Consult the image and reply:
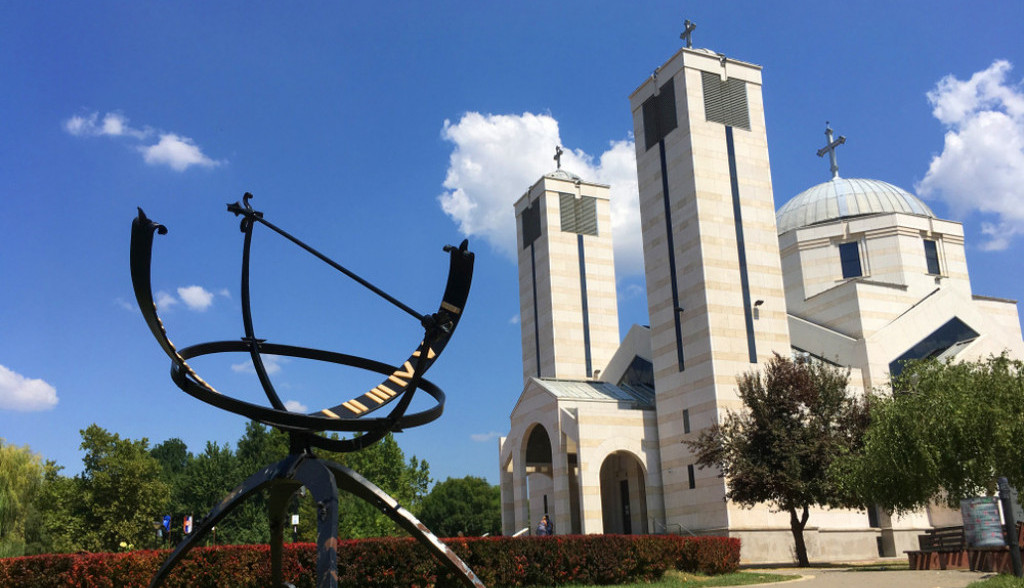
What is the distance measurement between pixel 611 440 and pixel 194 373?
25.7 m

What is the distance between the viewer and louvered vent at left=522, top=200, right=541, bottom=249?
48.8 metres

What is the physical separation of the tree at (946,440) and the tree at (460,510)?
5117 centimetres

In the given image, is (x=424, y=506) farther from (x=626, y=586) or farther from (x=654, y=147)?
(x=626, y=586)

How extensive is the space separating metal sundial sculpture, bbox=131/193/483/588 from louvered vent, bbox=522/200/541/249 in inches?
1503

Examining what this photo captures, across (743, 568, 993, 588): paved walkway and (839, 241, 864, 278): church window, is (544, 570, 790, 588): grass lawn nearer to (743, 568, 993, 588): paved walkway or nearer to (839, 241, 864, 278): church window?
(743, 568, 993, 588): paved walkway

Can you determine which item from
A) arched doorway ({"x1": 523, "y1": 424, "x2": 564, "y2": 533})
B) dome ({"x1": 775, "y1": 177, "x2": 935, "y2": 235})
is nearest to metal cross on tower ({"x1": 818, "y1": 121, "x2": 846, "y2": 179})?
dome ({"x1": 775, "y1": 177, "x2": 935, "y2": 235})

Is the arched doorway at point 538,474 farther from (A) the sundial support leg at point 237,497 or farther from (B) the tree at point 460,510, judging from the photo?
(B) the tree at point 460,510

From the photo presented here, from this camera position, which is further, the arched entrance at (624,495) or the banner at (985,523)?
the arched entrance at (624,495)

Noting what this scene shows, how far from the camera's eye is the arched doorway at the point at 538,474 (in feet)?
122

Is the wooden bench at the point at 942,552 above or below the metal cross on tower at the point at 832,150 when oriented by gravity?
below

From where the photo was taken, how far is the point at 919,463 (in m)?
20.1

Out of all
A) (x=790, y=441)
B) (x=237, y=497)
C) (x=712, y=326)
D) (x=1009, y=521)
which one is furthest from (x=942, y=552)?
(x=237, y=497)

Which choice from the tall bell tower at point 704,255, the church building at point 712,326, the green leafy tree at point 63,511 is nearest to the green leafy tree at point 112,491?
the green leafy tree at point 63,511

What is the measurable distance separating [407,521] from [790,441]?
60.0ft
